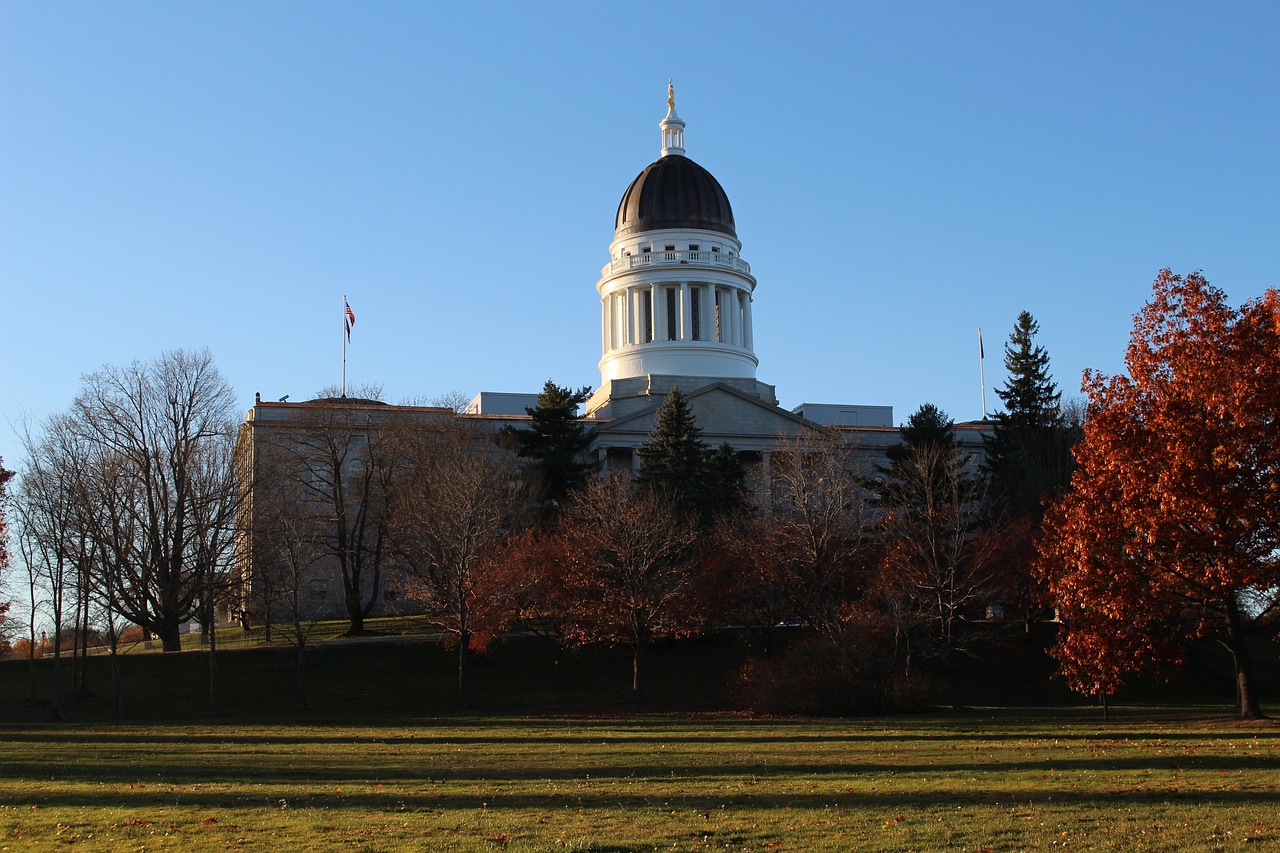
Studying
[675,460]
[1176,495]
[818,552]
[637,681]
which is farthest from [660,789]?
[675,460]

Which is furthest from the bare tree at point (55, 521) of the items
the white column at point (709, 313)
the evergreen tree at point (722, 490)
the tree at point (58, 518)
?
the white column at point (709, 313)

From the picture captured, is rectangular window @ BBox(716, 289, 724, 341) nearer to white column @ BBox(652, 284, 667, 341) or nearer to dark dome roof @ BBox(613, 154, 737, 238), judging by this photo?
white column @ BBox(652, 284, 667, 341)

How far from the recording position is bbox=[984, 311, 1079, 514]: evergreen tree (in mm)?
56719

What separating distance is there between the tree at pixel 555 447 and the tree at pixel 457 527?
1179 mm

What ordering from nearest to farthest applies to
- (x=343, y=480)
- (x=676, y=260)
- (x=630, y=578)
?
(x=630, y=578) < (x=343, y=480) < (x=676, y=260)

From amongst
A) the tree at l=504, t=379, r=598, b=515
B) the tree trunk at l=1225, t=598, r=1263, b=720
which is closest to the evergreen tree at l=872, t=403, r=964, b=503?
the tree at l=504, t=379, r=598, b=515

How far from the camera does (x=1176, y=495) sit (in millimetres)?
28094

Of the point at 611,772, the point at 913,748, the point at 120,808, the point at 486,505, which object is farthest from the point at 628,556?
the point at 120,808

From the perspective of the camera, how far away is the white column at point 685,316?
8462 centimetres

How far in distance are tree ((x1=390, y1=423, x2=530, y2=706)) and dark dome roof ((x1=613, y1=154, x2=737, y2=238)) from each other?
100ft

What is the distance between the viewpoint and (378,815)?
1475 centimetres

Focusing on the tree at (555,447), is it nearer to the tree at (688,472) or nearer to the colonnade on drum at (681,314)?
the tree at (688,472)

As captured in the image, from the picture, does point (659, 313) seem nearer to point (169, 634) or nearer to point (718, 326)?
point (718, 326)

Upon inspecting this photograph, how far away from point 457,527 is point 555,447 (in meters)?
15.3
